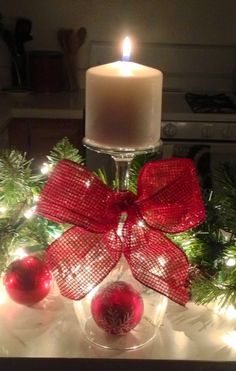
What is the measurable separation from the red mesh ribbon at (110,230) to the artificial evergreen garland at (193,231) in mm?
56

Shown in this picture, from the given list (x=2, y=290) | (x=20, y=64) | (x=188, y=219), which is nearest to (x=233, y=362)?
(x=188, y=219)

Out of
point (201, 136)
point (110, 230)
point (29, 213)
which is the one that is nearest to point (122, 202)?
point (110, 230)

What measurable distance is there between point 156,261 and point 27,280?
0.17 meters

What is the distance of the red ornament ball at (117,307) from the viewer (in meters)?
0.54

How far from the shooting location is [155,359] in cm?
52

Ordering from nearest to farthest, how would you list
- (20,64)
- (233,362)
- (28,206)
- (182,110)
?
(233,362)
(28,206)
(182,110)
(20,64)

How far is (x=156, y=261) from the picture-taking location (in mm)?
528

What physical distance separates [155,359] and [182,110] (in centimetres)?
157

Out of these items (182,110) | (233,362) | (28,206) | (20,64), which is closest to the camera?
(233,362)

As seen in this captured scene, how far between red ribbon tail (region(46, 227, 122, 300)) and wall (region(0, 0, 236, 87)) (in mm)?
2003

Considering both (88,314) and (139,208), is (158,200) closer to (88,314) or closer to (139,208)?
(139,208)

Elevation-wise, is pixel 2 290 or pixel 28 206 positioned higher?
pixel 28 206

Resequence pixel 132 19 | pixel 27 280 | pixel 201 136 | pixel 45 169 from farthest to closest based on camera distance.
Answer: pixel 132 19 < pixel 201 136 < pixel 45 169 < pixel 27 280

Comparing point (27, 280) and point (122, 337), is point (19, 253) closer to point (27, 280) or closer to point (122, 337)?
point (27, 280)
